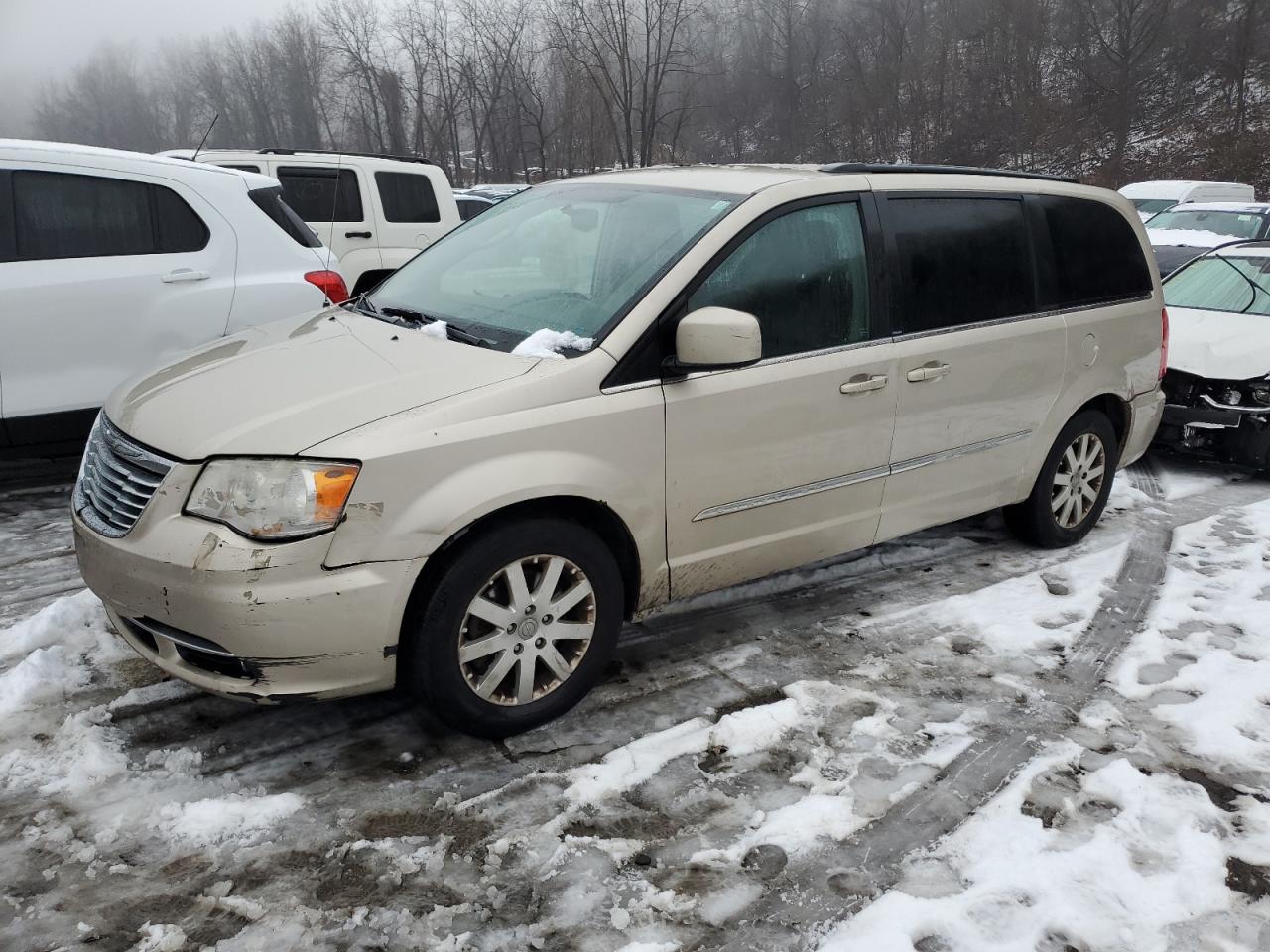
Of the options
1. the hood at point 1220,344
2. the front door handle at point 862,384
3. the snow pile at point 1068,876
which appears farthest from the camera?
the hood at point 1220,344

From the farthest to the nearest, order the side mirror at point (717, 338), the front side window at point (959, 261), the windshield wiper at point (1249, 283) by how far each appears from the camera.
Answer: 1. the windshield wiper at point (1249, 283)
2. the front side window at point (959, 261)
3. the side mirror at point (717, 338)

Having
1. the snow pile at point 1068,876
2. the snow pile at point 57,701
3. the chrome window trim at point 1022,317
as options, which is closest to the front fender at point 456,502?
the snow pile at point 57,701

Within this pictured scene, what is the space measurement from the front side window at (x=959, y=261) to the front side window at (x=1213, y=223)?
11.2 meters

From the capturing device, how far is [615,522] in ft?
10.9

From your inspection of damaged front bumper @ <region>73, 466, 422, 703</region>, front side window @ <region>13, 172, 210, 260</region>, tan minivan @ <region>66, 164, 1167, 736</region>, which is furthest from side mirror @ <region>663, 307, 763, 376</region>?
front side window @ <region>13, 172, 210, 260</region>

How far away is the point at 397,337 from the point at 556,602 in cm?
114

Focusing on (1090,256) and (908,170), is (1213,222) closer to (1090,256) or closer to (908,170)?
(1090,256)

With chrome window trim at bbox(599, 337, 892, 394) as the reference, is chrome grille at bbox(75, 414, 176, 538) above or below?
below

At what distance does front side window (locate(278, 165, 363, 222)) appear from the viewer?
9.73 meters

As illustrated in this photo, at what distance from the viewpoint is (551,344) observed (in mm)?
3258

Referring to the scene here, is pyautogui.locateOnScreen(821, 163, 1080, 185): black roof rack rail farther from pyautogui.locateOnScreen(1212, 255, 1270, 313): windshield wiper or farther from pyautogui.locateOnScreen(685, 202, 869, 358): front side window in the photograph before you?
pyautogui.locateOnScreen(1212, 255, 1270, 313): windshield wiper

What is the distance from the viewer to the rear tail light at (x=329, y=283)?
5.70m

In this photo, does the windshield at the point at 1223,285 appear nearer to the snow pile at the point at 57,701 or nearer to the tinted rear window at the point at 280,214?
the tinted rear window at the point at 280,214

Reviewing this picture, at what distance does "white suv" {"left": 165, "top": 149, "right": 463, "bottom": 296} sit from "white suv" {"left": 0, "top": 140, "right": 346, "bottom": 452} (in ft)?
13.5
